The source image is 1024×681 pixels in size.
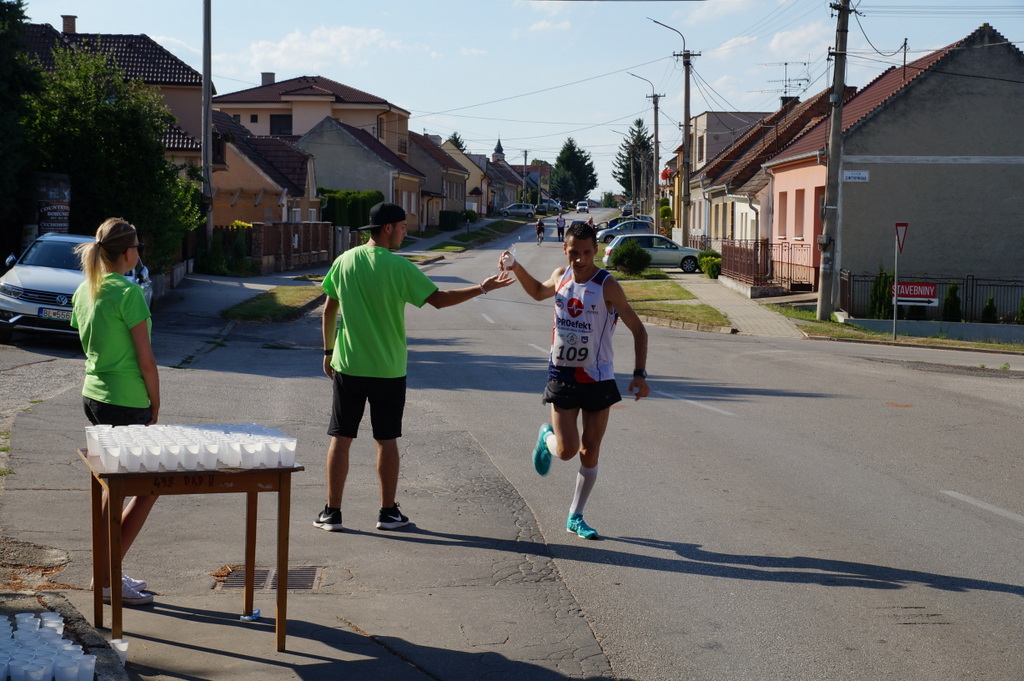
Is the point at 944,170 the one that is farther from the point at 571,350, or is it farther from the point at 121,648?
the point at 121,648

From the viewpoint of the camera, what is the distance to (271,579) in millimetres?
5727

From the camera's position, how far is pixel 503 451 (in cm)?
952

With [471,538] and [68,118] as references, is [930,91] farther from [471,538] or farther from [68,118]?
[471,538]

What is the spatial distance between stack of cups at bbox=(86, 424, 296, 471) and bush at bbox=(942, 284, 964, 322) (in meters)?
Result: 25.4

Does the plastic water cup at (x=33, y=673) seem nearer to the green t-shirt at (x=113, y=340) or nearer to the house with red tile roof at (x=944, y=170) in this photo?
the green t-shirt at (x=113, y=340)

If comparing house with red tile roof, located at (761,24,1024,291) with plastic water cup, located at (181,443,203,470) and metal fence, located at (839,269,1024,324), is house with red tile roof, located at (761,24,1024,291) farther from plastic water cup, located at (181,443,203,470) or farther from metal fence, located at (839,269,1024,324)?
plastic water cup, located at (181,443,203,470)

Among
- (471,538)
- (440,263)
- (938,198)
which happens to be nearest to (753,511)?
(471,538)

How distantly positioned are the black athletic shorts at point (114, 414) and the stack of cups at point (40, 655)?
134 centimetres

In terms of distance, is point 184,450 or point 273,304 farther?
point 273,304

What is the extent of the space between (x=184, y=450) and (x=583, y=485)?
295 centimetres

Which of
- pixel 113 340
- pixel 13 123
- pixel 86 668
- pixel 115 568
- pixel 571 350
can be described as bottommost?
pixel 86 668

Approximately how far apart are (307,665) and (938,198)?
28451 millimetres

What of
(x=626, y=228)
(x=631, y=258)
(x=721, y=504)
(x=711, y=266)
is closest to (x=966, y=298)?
(x=711, y=266)

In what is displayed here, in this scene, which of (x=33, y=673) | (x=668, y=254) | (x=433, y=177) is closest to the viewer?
(x=33, y=673)
